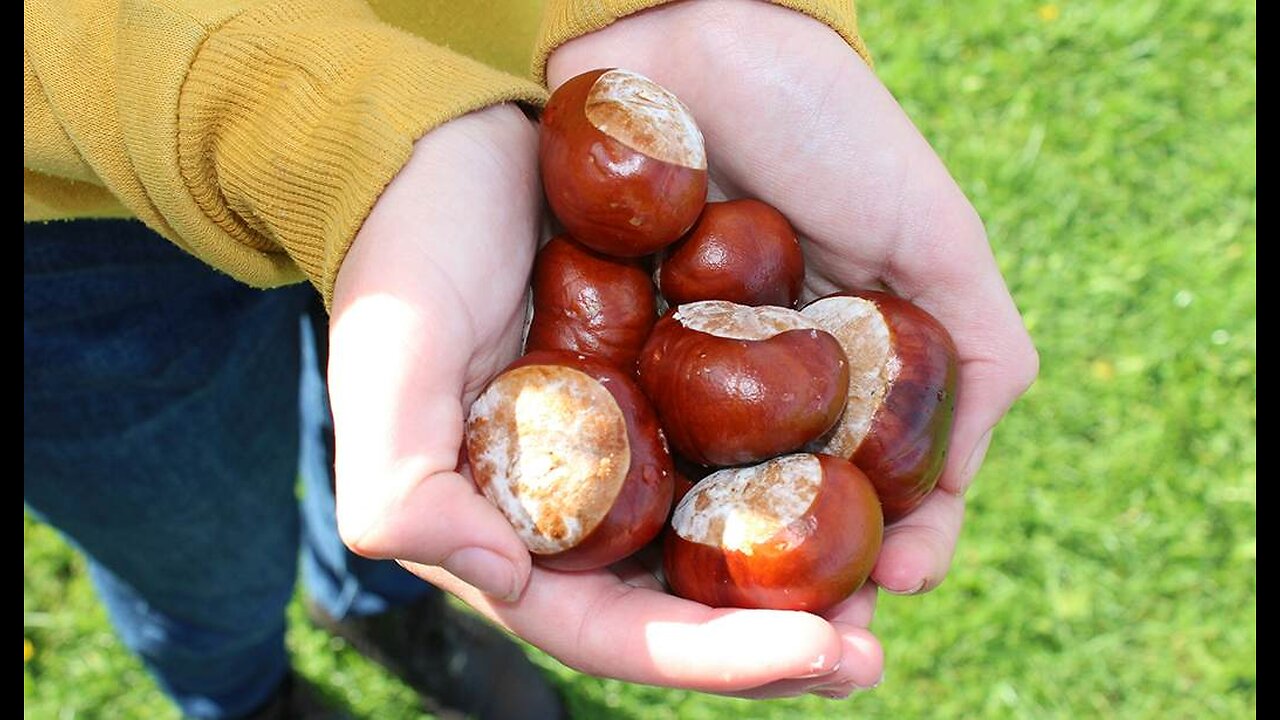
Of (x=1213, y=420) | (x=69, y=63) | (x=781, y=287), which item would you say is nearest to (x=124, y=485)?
(x=69, y=63)

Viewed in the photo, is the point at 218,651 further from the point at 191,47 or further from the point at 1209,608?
the point at 1209,608

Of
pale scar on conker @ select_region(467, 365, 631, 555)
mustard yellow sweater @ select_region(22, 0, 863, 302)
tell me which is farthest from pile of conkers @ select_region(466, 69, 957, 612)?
mustard yellow sweater @ select_region(22, 0, 863, 302)

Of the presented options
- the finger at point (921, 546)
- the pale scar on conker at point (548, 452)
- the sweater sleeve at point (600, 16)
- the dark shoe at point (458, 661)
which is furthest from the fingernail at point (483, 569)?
the dark shoe at point (458, 661)

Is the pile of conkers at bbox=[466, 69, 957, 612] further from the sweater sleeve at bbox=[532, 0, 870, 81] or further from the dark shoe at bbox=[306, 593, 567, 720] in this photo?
the dark shoe at bbox=[306, 593, 567, 720]

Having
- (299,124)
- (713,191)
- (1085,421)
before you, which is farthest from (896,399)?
(1085,421)

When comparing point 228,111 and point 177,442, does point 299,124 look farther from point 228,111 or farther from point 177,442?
point 177,442

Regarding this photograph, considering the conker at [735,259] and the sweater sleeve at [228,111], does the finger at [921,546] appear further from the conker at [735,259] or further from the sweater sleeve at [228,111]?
the sweater sleeve at [228,111]
